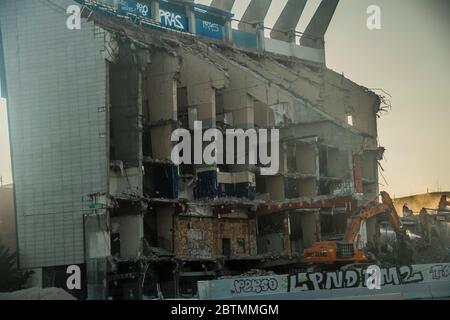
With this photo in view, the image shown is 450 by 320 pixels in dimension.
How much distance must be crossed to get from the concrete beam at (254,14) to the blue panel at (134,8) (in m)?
13.1

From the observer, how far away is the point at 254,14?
Answer: 6569 centimetres

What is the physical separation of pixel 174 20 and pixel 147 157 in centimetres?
1653

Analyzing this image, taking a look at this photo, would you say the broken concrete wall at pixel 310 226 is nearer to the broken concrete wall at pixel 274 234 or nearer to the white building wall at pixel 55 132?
the broken concrete wall at pixel 274 234

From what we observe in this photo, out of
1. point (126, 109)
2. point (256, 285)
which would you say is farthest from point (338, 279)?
point (126, 109)

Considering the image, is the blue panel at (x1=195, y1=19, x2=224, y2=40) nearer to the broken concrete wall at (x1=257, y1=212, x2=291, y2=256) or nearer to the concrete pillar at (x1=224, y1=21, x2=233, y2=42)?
the concrete pillar at (x1=224, y1=21, x2=233, y2=42)

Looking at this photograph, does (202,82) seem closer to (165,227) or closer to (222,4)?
(165,227)

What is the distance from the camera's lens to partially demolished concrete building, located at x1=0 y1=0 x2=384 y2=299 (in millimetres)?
39375

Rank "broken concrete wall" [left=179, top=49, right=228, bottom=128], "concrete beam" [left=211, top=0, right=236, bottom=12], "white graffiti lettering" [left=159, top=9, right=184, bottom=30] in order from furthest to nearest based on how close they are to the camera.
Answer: "concrete beam" [left=211, top=0, right=236, bottom=12], "white graffiti lettering" [left=159, top=9, right=184, bottom=30], "broken concrete wall" [left=179, top=49, right=228, bottom=128]

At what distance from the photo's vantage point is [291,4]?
223 feet

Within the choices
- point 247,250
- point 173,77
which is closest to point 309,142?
point 247,250

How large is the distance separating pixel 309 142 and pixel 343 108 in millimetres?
9029

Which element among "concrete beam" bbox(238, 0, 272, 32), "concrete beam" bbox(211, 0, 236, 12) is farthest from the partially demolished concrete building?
"concrete beam" bbox(238, 0, 272, 32)

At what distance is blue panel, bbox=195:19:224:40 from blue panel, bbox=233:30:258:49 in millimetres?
2044

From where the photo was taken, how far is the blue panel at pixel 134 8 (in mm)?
51656
